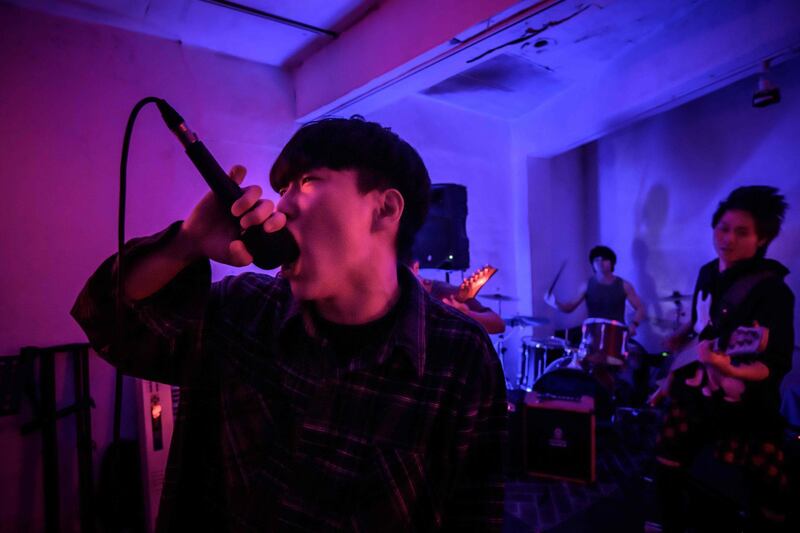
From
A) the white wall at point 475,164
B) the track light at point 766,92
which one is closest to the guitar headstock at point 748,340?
the track light at point 766,92

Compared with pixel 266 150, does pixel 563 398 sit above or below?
below

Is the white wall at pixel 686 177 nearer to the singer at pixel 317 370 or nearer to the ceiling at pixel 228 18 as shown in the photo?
the ceiling at pixel 228 18

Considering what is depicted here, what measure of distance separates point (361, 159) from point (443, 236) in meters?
2.79

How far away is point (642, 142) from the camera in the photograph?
20.7 feet

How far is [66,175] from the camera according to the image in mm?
3021

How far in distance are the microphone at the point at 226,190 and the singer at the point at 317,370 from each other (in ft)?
0.23

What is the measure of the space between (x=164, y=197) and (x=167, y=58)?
43.5 inches

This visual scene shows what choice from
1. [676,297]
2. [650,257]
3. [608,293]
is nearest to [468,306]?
[608,293]

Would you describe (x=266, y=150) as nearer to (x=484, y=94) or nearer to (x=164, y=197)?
(x=164, y=197)

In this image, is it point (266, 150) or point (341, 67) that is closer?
point (341, 67)

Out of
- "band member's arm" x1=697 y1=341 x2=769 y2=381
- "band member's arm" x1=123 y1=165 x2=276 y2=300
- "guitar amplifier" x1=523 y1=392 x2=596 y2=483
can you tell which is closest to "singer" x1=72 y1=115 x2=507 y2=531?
"band member's arm" x1=123 y1=165 x2=276 y2=300

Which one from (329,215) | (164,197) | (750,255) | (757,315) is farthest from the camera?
(164,197)

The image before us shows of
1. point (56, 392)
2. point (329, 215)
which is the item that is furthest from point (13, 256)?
point (329, 215)

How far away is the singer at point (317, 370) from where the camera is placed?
104 centimetres
